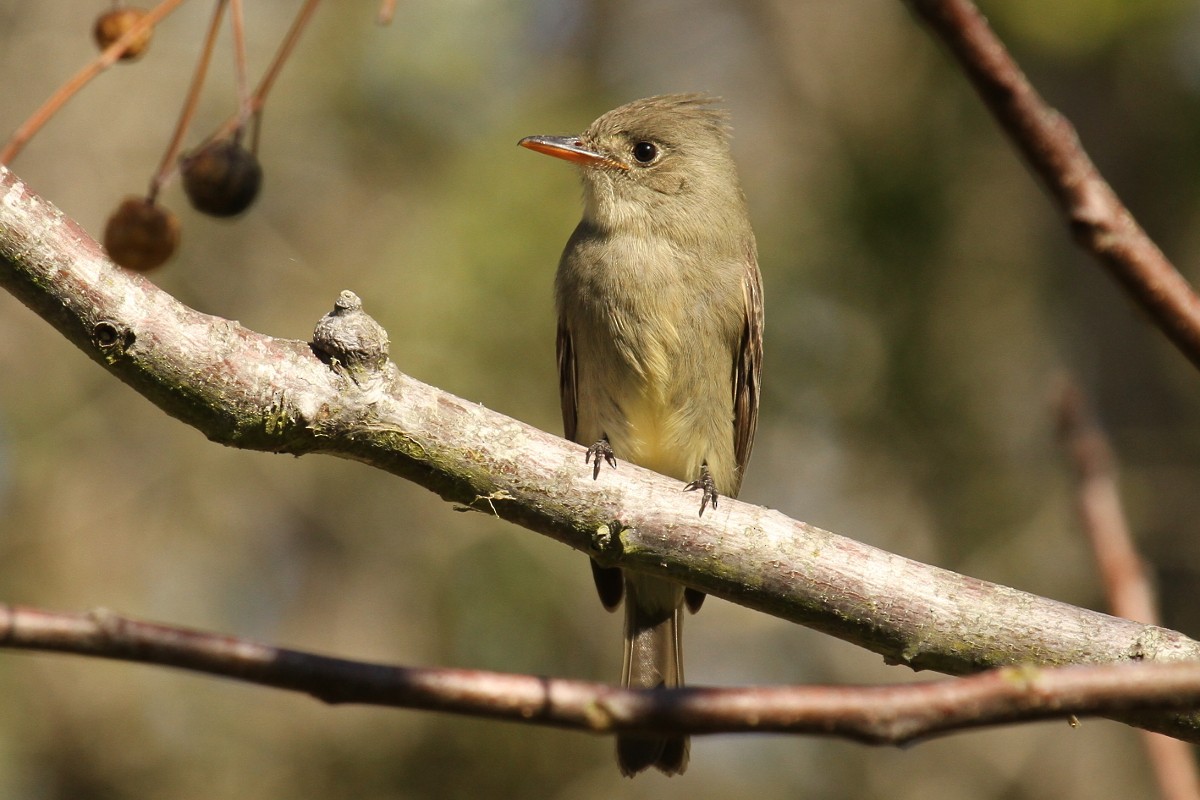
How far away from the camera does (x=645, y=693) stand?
125 centimetres

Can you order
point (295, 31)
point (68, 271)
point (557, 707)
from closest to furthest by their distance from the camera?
point (557, 707)
point (295, 31)
point (68, 271)

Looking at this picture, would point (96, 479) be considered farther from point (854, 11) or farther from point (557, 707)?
point (557, 707)

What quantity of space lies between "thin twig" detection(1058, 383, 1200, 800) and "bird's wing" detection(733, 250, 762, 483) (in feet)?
7.99

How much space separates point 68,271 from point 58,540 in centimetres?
464

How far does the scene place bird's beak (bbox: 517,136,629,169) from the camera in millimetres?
4973

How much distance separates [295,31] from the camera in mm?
2346

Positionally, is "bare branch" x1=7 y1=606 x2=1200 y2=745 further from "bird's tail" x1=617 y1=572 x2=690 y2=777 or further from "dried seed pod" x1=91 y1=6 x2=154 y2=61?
"bird's tail" x1=617 y1=572 x2=690 y2=777

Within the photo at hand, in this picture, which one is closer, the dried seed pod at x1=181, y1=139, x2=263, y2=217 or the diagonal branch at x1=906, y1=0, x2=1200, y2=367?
the diagonal branch at x1=906, y1=0, x2=1200, y2=367

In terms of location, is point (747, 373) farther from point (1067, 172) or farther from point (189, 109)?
point (1067, 172)

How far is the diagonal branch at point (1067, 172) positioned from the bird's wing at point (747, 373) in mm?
3959

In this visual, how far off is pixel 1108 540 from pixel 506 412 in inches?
175

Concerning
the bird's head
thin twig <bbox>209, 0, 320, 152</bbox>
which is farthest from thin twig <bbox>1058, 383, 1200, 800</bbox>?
the bird's head

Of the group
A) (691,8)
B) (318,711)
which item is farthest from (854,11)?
(318,711)

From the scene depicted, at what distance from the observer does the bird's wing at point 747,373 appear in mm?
4914
